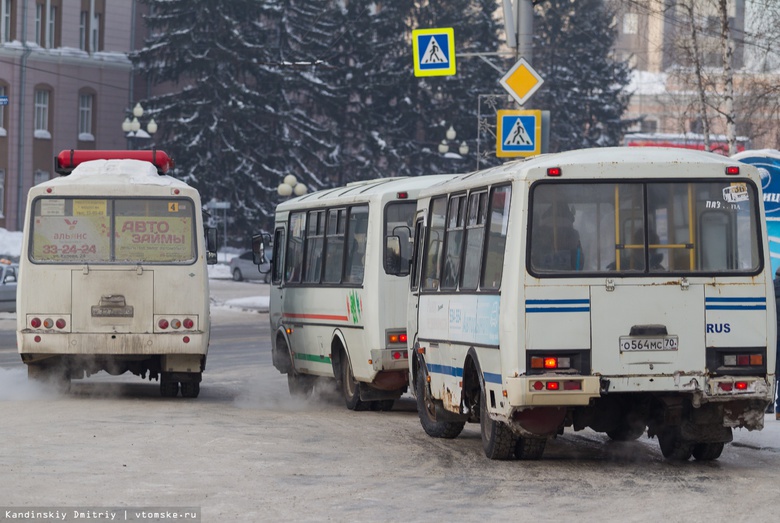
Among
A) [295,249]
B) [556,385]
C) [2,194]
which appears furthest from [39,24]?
[556,385]

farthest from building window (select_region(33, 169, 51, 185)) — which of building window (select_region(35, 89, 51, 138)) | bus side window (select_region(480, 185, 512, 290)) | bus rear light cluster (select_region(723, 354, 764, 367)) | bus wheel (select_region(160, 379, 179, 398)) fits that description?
bus rear light cluster (select_region(723, 354, 764, 367))

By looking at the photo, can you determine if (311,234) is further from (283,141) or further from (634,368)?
(283,141)

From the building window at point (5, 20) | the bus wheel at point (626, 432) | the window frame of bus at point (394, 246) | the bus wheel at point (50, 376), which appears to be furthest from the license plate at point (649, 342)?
the building window at point (5, 20)

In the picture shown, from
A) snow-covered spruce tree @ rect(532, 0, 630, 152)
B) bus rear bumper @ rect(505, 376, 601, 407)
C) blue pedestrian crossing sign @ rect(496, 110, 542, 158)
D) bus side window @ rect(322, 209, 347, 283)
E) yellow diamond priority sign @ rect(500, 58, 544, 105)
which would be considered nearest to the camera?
bus rear bumper @ rect(505, 376, 601, 407)

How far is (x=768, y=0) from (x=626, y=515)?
Answer: 78.0 ft

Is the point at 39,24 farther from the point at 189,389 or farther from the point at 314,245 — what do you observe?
the point at 189,389

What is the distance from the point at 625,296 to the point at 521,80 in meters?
9.00

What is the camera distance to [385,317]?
1667 centimetres

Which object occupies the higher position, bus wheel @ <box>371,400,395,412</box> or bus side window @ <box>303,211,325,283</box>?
bus side window @ <box>303,211,325,283</box>

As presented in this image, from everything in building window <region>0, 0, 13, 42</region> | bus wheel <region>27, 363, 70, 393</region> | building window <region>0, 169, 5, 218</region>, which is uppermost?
building window <region>0, 0, 13, 42</region>

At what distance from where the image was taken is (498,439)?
1230cm

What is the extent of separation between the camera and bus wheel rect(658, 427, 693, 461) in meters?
12.5

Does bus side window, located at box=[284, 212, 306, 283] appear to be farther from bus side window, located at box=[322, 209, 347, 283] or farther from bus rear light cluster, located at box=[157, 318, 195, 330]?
bus rear light cluster, located at box=[157, 318, 195, 330]

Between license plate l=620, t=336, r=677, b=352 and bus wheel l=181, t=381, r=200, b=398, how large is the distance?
8147mm
